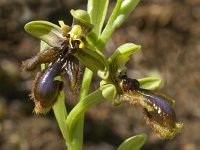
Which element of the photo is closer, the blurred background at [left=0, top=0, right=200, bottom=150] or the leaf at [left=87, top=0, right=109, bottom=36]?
the leaf at [left=87, top=0, right=109, bottom=36]

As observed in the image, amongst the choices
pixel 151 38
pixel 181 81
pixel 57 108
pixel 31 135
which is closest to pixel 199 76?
pixel 181 81

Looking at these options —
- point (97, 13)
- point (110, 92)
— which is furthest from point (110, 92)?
point (97, 13)

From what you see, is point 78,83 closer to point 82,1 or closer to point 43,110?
point 43,110

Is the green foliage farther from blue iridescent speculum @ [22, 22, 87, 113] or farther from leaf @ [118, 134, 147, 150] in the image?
leaf @ [118, 134, 147, 150]

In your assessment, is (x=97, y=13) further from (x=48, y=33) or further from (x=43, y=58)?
(x=43, y=58)

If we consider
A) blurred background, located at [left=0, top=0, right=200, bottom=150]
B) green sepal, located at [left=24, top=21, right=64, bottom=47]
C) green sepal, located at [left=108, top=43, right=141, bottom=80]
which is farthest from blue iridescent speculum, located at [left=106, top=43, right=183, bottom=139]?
blurred background, located at [left=0, top=0, right=200, bottom=150]

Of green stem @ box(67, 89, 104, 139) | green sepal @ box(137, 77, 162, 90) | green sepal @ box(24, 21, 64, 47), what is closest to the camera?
green sepal @ box(24, 21, 64, 47)

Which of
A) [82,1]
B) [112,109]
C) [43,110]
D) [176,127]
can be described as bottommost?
[112,109]
